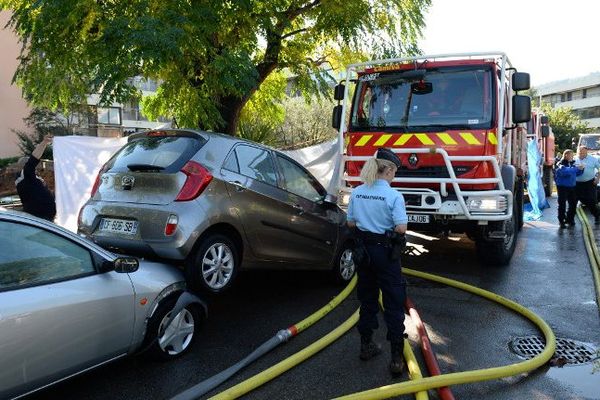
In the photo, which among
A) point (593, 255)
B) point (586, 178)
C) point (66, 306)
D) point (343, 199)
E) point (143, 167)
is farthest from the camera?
point (586, 178)

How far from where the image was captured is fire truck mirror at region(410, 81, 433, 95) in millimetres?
6805

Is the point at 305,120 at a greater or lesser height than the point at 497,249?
greater

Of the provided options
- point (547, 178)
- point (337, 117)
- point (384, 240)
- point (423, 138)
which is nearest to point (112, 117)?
point (547, 178)

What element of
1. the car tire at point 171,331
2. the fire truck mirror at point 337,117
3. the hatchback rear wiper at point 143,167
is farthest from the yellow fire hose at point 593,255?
the hatchback rear wiper at point 143,167

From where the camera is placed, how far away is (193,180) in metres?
4.45

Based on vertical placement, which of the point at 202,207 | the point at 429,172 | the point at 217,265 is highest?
the point at 429,172

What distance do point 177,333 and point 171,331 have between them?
3.1 inches

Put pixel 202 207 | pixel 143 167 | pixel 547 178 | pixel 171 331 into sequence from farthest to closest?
pixel 547 178 → pixel 143 167 → pixel 202 207 → pixel 171 331

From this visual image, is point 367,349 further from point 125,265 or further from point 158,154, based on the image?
point 158,154

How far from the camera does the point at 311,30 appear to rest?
9633mm

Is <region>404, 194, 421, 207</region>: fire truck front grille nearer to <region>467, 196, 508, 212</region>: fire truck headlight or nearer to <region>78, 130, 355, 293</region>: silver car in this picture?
<region>467, 196, 508, 212</region>: fire truck headlight

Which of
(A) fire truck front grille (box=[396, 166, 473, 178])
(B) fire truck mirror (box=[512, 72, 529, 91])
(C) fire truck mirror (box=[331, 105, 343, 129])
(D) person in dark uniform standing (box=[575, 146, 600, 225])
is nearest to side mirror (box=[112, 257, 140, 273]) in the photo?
(A) fire truck front grille (box=[396, 166, 473, 178])

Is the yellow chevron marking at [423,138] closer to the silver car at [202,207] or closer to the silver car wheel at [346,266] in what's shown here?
the silver car wheel at [346,266]

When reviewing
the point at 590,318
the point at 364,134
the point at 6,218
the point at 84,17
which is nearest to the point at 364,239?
the point at 6,218
